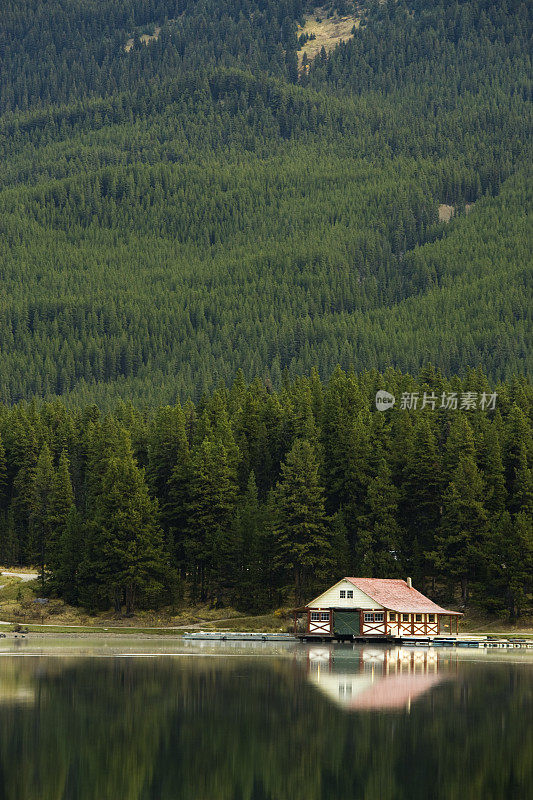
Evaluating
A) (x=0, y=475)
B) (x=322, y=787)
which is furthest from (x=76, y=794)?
(x=0, y=475)

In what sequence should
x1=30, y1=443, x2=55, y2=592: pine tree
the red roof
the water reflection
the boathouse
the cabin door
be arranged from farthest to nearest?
x1=30, y1=443, x2=55, y2=592: pine tree
the cabin door
the boathouse
the red roof
the water reflection

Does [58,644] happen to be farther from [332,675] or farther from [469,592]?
[469,592]

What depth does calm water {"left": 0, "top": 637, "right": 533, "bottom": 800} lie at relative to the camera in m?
55.1

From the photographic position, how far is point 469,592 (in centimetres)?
14075

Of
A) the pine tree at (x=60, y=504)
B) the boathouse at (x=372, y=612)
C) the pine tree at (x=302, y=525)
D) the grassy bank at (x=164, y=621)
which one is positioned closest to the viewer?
the boathouse at (x=372, y=612)

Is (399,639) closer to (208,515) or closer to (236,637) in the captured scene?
(236,637)

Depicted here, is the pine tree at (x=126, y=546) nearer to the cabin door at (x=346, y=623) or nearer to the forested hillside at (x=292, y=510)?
the forested hillside at (x=292, y=510)

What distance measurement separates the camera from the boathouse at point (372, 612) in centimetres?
12375

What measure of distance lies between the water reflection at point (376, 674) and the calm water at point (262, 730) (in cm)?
15

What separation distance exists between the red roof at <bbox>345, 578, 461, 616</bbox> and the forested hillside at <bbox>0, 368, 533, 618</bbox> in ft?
19.8

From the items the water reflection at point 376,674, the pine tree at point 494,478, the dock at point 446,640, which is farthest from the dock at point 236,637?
the pine tree at point 494,478

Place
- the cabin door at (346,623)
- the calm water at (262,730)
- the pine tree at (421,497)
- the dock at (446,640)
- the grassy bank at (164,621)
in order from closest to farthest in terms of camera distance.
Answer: the calm water at (262,730)
the dock at (446,640)
the cabin door at (346,623)
the grassy bank at (164,621)
the pine tree at (421,497)

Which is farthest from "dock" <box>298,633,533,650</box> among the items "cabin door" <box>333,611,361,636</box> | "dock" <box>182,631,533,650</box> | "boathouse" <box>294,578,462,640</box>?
"cabin door" <box>333,611,361,636</box>

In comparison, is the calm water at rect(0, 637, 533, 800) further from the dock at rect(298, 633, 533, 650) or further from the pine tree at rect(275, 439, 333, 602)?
the pine tree at rect(275, 439, 333, 602)
